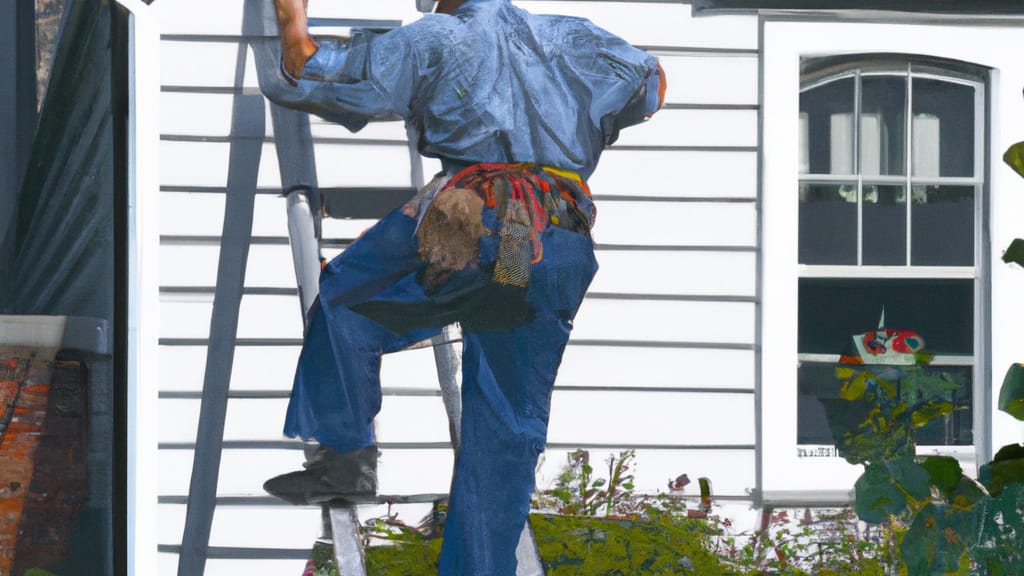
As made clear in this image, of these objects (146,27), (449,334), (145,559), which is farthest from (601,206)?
(145,559)

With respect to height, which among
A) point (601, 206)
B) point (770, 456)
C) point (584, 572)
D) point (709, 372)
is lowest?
point (584, 572)

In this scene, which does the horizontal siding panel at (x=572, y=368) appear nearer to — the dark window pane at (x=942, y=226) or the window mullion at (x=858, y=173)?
the window mullion at (x=858, y=173)

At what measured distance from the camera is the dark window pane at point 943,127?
3.52m

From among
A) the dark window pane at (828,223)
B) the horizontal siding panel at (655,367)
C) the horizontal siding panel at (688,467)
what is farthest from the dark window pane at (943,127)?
the horizontal siding panel at (688,467)

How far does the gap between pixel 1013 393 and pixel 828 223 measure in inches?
30.6

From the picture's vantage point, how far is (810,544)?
3402 millimetres

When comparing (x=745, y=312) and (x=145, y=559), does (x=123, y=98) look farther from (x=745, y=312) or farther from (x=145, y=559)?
→ (x=745, y=312)

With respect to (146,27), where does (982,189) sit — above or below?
below

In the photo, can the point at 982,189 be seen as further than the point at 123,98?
Yes

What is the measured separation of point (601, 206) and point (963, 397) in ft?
4.56

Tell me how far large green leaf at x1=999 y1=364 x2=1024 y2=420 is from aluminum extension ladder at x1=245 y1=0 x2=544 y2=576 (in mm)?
1537

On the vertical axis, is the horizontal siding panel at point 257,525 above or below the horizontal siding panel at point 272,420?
below

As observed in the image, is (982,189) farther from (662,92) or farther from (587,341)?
(587,341)

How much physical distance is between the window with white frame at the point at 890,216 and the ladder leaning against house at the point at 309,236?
1.15 metres
